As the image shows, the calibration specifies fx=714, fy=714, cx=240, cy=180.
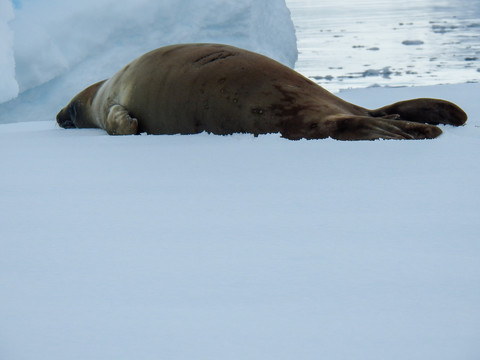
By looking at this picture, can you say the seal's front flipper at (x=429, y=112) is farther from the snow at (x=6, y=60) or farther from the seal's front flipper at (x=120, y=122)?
the snow at (x=6, y=60)

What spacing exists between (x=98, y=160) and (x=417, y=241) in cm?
108

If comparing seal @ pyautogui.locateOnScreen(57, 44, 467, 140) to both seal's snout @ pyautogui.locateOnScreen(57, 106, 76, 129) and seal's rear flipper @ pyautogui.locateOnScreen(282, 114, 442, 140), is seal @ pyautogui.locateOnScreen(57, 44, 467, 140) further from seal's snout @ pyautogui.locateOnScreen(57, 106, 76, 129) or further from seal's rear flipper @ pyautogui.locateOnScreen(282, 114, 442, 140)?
seal's snout @ pyautogui.locateOnScreen(57, 106, 76, 129)

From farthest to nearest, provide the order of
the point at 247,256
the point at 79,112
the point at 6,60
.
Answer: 1. the point at 6,60
2. the point at 79,112
3. the point at 247,256

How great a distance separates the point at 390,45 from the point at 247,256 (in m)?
8.84

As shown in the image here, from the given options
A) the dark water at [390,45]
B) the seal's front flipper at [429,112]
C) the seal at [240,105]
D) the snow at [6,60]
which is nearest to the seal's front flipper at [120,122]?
the seal at [240,105]

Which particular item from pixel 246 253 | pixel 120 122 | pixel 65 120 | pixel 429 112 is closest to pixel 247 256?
pixel 246 253

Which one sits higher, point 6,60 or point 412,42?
point 6,60

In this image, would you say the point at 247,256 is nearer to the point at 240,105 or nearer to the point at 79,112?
the point at 240,105

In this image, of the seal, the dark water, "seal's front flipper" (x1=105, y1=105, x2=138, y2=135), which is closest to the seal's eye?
the seal

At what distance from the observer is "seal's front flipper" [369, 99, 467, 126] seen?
2.53 metres

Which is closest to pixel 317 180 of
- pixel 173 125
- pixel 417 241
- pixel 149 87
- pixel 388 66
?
pixel 417 241

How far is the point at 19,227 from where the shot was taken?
1385mm

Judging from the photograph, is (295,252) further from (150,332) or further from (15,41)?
(15,41)

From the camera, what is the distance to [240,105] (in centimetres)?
243
